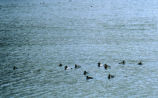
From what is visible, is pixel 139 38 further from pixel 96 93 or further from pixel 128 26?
pixel 96 93

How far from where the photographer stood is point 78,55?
36.9m

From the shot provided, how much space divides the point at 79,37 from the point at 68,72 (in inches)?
594

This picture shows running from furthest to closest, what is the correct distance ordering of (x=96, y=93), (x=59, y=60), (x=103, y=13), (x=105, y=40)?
(x=103, y=13)
(x=105, y=40)
(x=59, y=60)
(x=96, y=93)

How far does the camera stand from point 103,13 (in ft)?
227

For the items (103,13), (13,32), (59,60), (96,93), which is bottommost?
(96,93)

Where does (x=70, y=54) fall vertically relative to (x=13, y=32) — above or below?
below

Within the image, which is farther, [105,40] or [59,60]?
[105,40]

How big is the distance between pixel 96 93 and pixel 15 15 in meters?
46.7

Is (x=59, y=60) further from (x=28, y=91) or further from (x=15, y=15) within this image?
(x=15, y=15)

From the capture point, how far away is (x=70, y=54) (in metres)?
37.4

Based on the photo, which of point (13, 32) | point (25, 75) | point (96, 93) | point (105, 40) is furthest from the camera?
point (13, 32)

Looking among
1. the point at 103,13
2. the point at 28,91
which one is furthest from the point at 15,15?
the point at 28,91

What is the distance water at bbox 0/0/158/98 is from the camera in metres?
27.4

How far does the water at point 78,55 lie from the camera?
27406mm
